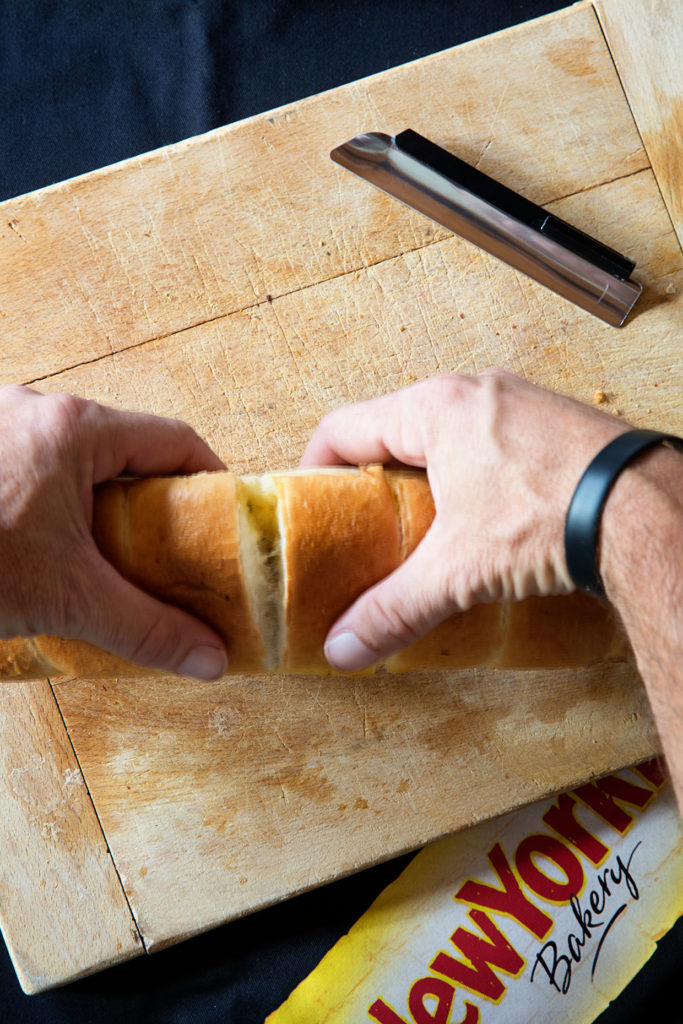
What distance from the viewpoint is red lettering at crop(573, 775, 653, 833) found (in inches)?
75.5

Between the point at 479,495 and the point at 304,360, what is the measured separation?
0.67m

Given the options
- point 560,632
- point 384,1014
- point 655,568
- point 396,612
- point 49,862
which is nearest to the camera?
point 655,568

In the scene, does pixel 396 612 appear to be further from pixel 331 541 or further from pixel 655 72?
pixel 655 72

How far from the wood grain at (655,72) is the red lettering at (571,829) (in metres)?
1.37

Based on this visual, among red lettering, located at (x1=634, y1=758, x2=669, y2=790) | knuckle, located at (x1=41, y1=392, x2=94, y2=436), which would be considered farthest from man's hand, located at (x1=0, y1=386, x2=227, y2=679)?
red lettering, located at (x1=634, y1=758, x2=669, y2=790)

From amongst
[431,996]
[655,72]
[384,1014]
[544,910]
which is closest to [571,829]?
[544,910]

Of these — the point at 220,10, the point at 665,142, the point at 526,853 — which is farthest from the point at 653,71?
the point at 526,853

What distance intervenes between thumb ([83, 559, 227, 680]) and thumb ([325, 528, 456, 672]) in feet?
0.68

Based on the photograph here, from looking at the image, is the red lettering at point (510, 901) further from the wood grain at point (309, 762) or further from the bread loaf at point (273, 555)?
the bread loaf at point (273, 555)

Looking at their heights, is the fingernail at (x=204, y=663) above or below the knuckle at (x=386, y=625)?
below

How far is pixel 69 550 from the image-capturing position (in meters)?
1.27

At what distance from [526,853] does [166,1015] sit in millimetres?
938

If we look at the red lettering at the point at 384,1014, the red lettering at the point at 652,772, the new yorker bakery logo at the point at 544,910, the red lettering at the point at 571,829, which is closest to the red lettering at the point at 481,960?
the new yorker bakery logo at the point at 544,910

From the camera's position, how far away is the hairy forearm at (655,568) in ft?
3.87
